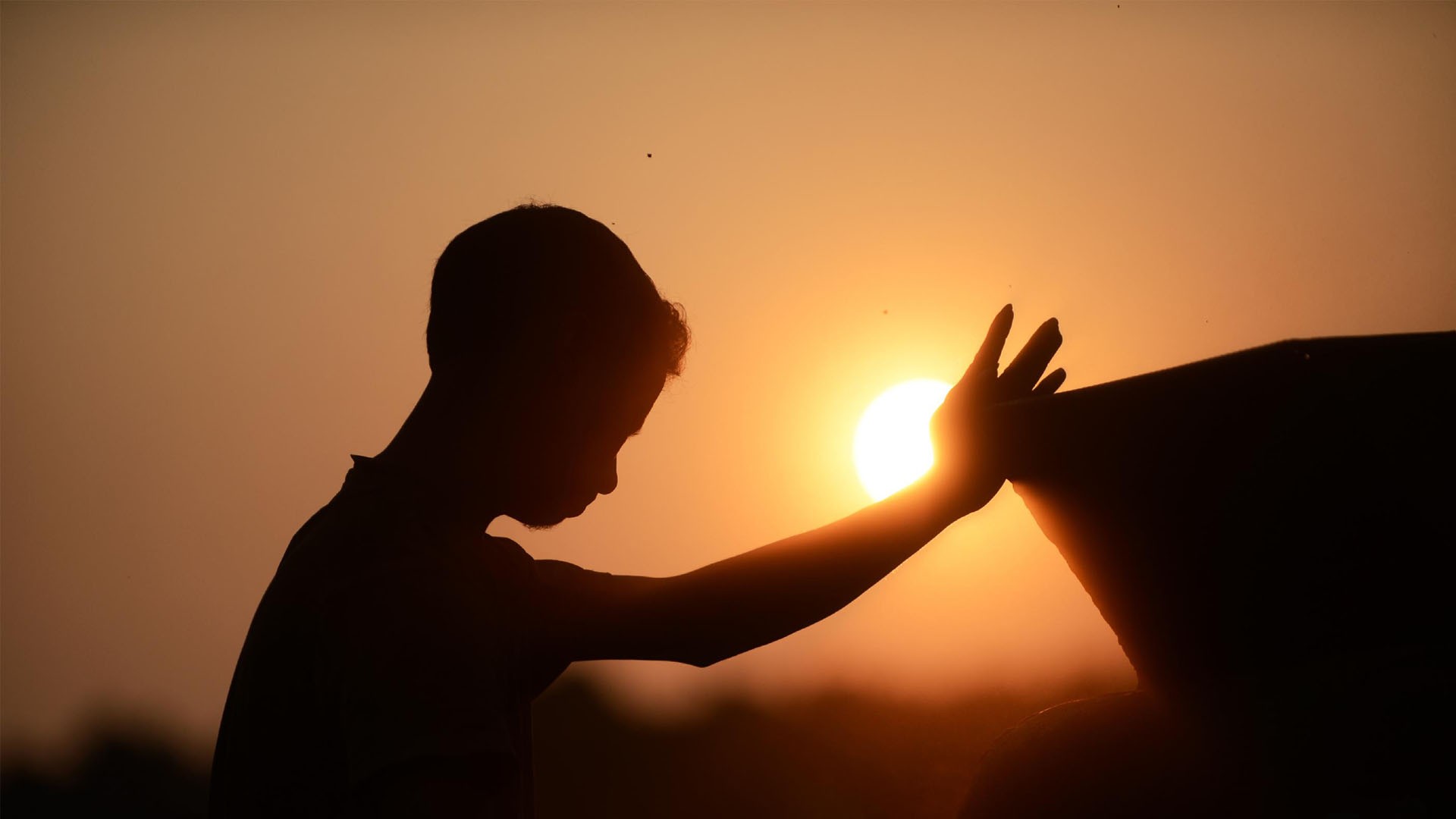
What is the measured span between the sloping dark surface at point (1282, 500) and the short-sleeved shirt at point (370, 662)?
0.66 meters

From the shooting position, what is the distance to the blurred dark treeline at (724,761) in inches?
211

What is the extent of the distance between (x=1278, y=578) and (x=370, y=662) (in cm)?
87

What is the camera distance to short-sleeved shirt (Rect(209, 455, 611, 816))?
850 mm

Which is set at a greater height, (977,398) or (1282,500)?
(977,398)

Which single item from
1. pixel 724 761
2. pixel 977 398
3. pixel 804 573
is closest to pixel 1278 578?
pixel 977 398

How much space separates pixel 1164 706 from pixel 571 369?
0.87 meters

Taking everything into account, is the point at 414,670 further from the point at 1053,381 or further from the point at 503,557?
the point at 1053,381

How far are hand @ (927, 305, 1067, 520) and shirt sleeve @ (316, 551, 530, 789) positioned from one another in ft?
2.19

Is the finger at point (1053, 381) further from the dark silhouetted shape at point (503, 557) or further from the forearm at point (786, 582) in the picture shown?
the forearm at point (786, 582)

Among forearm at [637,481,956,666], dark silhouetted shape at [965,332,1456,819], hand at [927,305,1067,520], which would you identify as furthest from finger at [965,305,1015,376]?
dark silhouetted shape at [965,332,1456,819]

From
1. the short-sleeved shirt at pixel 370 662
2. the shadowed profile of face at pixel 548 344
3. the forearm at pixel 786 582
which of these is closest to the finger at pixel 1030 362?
the forearm at pixel 786 582

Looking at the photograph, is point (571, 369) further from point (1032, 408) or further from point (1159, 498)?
point (1159, 498)

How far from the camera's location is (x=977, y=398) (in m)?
1.37

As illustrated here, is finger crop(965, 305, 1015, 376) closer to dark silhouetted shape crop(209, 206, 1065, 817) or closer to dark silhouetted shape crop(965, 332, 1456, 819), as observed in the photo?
dark silhouetted shape crop(209, 206, 1065, 817)
